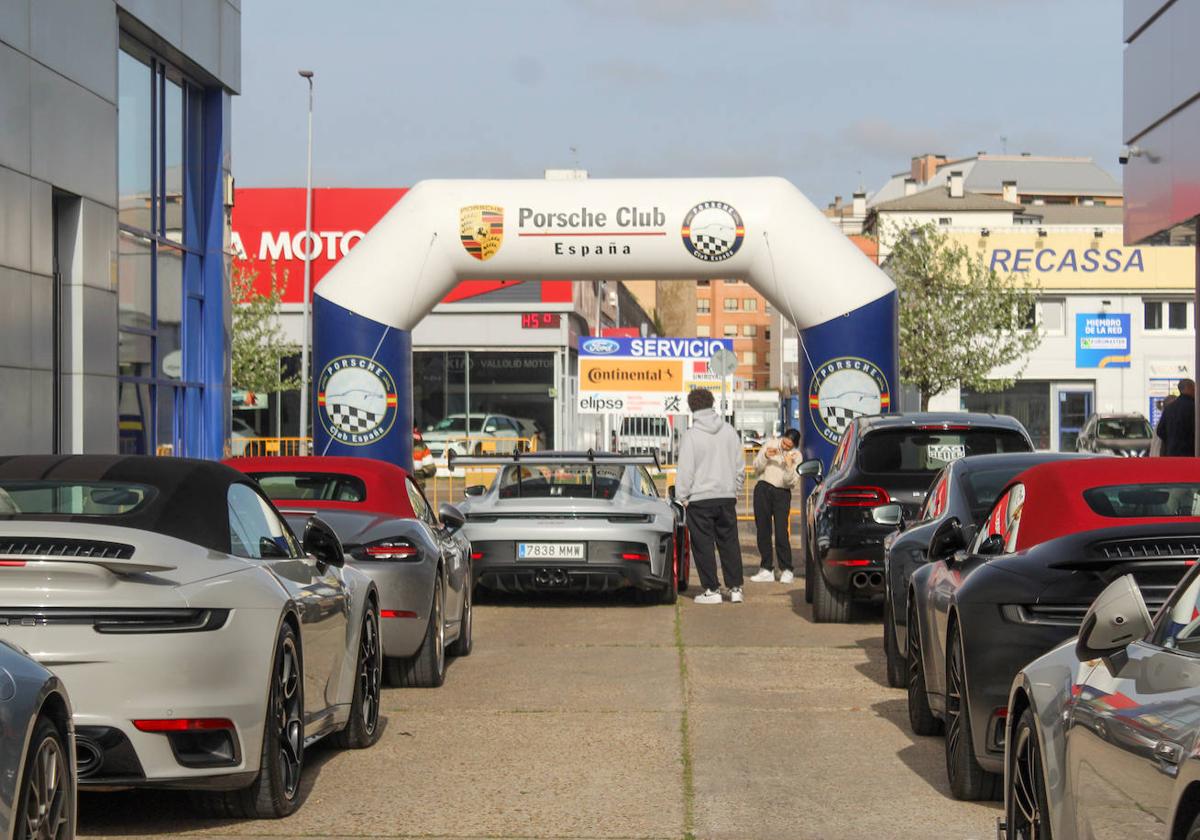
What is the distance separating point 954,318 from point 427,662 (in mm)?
47015

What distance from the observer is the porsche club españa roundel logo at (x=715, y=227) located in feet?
65.6

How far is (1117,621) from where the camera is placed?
176 inches

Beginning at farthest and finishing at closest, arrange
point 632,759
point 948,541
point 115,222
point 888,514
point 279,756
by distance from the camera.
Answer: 1. point 115,222
2. point 888,514
3. point 632,759
4. point 948,541
5. point 279,756

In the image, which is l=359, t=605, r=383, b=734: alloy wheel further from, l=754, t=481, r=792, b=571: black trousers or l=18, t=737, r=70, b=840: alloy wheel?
l=754, t=481, r=792, b=571: black trousers

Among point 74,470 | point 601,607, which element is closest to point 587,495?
point 601,607

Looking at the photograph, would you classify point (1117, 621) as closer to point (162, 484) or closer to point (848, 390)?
point (162, 484)

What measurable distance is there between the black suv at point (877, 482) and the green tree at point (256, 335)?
35.7 m

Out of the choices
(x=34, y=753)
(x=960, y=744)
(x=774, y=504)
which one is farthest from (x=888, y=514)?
(x=34, y=753)

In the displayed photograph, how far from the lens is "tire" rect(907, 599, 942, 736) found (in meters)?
8.62

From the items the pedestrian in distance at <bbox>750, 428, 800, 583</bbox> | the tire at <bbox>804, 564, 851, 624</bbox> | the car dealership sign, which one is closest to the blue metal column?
the pedestrian in distance at <bbox>750, 428, 800, 583</bbox>

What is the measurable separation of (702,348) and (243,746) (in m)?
26.8

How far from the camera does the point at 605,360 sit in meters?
32.3

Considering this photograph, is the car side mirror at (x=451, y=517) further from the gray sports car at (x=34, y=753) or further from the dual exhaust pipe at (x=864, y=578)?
the gray sports car at (x=34, y=753)

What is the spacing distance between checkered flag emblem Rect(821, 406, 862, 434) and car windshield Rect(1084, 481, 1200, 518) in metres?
12.4
